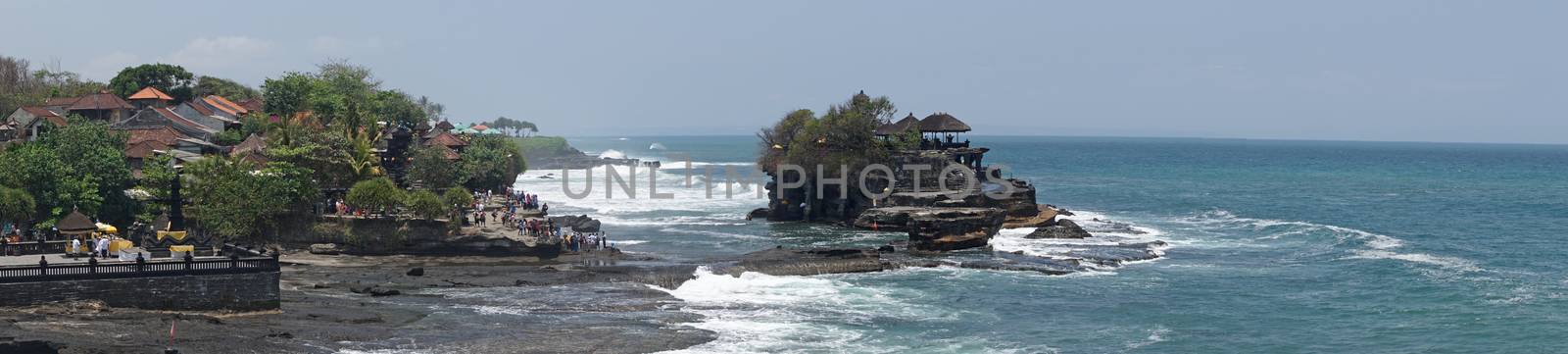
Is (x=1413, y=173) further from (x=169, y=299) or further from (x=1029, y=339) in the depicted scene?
(x=169, y=299)

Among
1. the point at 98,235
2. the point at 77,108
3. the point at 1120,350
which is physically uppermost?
the point at 77,108

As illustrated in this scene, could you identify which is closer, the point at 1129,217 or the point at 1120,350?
the point at 1120,350

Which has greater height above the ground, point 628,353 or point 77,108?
point 77,108

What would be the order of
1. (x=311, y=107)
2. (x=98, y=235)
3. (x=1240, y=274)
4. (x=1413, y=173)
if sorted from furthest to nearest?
(x=1413, y=173) < (x=311, y=107) < (x=1240, y=274) < (x=98, y=235)

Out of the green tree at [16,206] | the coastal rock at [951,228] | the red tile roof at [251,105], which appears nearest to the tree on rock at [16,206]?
the green tree at [16,206]

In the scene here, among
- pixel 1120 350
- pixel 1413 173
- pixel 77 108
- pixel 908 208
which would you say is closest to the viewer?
pixel 1120 350

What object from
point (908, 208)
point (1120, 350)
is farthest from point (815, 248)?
point (1120, 350)

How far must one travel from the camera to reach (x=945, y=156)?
84812 millimetres

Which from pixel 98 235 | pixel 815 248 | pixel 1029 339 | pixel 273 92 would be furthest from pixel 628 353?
pixel 273 92

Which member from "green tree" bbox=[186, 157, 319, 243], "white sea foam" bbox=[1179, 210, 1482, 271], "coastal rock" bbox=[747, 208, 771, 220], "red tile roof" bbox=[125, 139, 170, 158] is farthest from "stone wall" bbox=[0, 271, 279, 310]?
"white sea foam" bbox=[1179, 210, 1482, 271]

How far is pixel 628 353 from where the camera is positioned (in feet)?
124

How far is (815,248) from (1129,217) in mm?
35105

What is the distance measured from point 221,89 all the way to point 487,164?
149ft

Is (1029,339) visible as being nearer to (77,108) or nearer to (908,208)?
(908,208)
